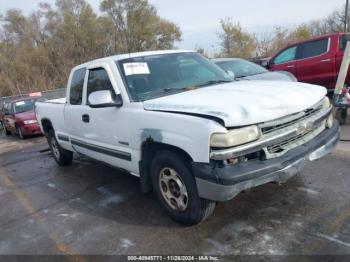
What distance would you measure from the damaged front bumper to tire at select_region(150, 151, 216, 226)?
21cm

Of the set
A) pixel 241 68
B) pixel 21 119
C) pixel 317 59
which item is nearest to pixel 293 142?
pixel 241 68

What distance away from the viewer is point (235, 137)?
306 cm

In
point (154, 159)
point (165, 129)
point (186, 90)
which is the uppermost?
point (186, 90)

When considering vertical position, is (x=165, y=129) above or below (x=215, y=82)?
below

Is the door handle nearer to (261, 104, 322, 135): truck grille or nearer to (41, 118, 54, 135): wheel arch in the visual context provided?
(41, 118, 54, 135): wheel arch

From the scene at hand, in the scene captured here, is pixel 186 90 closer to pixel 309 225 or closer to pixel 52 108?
pixel 309 225

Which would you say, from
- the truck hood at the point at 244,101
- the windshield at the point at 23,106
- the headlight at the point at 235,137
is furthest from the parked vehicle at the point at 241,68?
the windshield at the point at 23,106

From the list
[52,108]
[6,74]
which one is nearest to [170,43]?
[6,74]

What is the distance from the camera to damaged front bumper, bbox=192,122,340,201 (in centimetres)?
306

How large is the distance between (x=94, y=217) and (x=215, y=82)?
2278mm

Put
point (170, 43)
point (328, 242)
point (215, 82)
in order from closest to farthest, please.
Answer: point (328, 242) < point (215, 82) < point (170, 43)

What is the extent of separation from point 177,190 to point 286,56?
7.41 m

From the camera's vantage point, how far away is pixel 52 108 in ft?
21.0

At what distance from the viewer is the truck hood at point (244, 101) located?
124 inches
